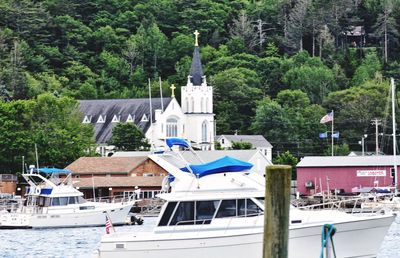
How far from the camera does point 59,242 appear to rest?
6925cm

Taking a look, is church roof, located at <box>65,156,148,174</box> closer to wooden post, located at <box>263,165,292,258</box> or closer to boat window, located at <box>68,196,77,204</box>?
boat window, located at <box>68,196,77,204</box>

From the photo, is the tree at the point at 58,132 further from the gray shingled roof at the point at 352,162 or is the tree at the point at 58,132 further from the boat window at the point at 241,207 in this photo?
the boat window at the point at 241,207

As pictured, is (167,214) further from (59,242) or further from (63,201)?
(63,201)

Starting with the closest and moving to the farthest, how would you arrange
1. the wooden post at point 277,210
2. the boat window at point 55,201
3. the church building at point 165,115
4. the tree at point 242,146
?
the wooden post at point 277,210
the boat window at point 55,201
the tree at point 242,146
the church building at point 165,115

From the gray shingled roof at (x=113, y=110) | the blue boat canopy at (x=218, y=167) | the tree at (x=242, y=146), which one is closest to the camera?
the blue boat canopy at (x=218, y=167)

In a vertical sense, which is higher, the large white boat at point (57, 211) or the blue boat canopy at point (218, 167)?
the blue boat canopy at point (218, 167)

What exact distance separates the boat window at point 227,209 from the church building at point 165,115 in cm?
10610

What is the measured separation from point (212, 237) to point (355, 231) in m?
4.95

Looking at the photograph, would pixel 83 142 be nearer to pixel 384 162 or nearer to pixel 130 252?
pixel 384 162

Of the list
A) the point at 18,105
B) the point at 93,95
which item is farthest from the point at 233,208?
the point at 93,95

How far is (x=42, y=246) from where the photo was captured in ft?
219

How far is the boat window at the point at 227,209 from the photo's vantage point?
1818 inches

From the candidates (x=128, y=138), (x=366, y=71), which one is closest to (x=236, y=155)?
(x=128, y=138)

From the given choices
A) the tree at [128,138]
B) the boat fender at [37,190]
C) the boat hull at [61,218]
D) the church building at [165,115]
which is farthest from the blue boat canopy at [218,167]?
the church building at [165,115]
